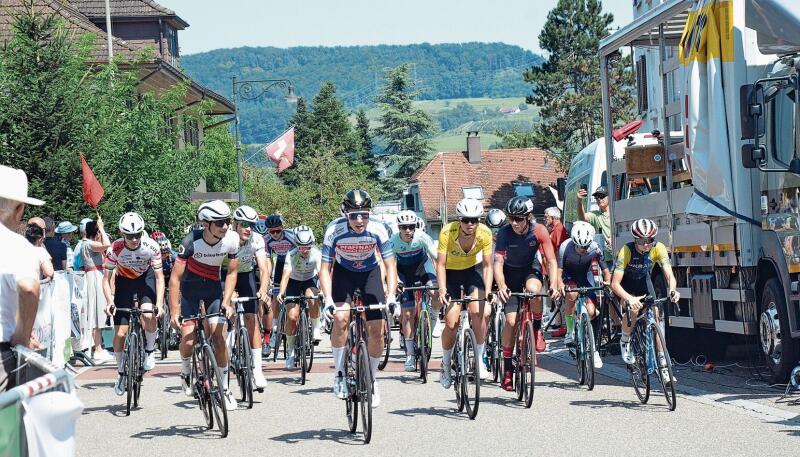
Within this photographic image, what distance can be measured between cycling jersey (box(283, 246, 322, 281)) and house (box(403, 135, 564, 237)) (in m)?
77.3

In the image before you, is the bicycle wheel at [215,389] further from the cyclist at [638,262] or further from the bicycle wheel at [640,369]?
the cyclist at [638,262]

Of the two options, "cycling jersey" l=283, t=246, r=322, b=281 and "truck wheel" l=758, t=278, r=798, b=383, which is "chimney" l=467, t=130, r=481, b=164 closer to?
"cycling jersey" l=283, t=246, r=322, b=281

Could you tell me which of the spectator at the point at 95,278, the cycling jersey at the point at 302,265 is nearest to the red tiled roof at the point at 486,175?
the spectator at the point at 95,278

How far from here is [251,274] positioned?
51.1 feet

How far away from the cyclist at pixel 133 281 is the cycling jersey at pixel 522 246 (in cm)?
334

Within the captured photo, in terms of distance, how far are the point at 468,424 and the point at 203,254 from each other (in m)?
2.75

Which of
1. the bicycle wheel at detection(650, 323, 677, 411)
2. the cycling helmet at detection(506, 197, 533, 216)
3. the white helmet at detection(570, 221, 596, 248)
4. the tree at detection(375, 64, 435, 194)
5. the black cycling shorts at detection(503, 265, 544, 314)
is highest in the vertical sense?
the tree at detection(375, 64, 435, 194)

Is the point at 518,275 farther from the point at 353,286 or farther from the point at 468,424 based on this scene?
the point at 468,424

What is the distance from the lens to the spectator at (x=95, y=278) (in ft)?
65.7

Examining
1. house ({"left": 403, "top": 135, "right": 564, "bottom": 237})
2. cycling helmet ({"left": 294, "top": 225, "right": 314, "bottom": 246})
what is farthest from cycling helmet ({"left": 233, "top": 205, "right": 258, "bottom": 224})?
house ({"left": 403, "top": 135, "right": 564, "bottom": 237})

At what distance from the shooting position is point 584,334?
14250 millimetres

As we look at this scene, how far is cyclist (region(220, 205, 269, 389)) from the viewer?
14.0m

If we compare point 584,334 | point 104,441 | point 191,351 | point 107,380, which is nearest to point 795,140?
point 584,334

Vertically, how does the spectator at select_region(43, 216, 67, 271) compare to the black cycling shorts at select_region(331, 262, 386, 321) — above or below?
above
